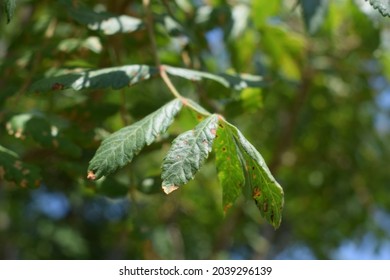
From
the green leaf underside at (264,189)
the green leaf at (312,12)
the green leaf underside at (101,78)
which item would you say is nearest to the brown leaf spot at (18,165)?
the green leaf underside at (101,78)

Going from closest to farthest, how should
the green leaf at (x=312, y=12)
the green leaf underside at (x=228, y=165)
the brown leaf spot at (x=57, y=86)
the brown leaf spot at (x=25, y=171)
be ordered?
the green leaf underside at (x=228, y=165) → the brown leaf spot at (x=57, y=86) → the brown leaf spot at (x=25, y=171) → the green leaf at (x=312, y=12)

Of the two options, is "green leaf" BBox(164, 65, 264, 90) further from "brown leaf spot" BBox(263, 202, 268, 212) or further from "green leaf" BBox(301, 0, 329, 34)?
"brown leaf spot" BBox(263, 202, 268, 212)

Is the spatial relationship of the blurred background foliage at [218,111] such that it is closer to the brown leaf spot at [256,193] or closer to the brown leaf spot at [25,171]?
the brown leaf spot at [25,171]

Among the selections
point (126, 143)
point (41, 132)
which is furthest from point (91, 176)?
point (41, 132)

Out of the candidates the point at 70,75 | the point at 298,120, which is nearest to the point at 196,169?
the point at 70,75

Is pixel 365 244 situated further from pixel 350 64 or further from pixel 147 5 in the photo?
pixel 147 5

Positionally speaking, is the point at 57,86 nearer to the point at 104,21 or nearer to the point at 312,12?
the point at 104,21
